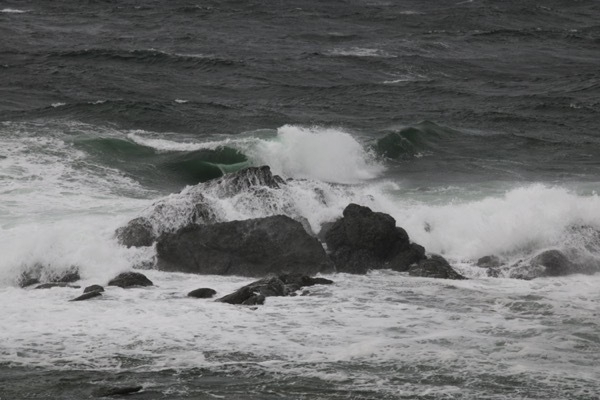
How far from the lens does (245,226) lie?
59.1ft

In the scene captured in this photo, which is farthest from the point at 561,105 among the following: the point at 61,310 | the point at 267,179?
the point at 61,310

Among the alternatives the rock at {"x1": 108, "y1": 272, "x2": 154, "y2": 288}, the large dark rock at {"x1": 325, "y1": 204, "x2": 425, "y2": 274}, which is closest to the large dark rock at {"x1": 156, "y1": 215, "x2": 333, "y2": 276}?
the large dark rock at {"x1": 325, "y1": 204, "x2": 425, "y2": 274}

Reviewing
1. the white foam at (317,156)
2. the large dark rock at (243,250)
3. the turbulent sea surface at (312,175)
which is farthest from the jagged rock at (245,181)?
the white foam at (317,156)

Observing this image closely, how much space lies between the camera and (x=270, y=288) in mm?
16531

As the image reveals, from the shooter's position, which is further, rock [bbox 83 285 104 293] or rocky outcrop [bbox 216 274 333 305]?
rock [bbox 83 285 104 293]

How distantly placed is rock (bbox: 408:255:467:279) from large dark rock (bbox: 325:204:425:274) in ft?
0.81

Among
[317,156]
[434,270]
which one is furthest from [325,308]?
[317,156]

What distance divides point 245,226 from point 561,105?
19707 mm

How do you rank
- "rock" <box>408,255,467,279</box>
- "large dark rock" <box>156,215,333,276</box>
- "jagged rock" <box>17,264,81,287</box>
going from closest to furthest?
1. "jagged rock" <box>17,264,81,287</box>
2. "large dark rock" <box>156,215,333,276</box>
3. "rock" <box>408,255,467,279</box>

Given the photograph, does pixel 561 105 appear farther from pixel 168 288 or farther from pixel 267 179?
pixel 168 288

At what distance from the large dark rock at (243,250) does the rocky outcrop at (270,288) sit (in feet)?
1.75

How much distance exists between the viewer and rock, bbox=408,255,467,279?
58.7ft

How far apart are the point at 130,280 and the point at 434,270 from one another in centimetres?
490

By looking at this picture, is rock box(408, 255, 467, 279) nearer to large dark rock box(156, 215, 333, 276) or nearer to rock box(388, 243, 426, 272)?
rock box(388, 243, 426, 272)
